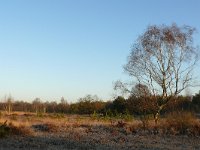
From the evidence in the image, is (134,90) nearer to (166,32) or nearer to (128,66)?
(128,66)

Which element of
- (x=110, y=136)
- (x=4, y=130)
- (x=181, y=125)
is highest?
(x=4, y=130)

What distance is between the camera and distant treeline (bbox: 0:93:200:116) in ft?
113

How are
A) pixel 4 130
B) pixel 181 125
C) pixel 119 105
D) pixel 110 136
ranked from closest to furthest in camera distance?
pixel 4 130 < pixel 110 136 < pixel 181 125 < pixel 119 105

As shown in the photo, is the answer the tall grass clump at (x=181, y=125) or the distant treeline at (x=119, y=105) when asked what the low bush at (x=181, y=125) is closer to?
the tall grass clump at (x=181, y=125)

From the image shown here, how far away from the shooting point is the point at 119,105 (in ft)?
201

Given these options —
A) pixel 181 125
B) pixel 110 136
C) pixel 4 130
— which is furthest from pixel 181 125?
pixel 4 130

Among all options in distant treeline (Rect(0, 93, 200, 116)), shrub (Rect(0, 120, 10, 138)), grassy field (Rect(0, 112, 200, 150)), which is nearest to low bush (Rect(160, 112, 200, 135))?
grassy field (Rect(0, 112, 200, 150))

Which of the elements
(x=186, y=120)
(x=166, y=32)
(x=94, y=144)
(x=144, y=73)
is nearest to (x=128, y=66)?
(x=144, y=73)

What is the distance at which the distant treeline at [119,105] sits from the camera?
34381 millimetres

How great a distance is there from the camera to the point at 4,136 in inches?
768

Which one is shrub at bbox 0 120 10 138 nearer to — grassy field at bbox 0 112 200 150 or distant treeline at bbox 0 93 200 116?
grassy field at bbox 0 112 200 150

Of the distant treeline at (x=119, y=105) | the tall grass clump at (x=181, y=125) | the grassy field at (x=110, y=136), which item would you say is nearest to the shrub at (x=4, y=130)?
the grassy field at (x=110, y=136)

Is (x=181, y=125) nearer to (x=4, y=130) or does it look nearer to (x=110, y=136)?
(x=110, y=136)

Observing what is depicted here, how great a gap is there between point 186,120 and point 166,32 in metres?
9.42
